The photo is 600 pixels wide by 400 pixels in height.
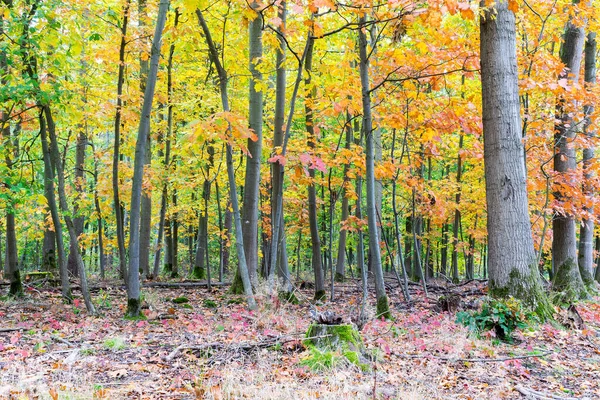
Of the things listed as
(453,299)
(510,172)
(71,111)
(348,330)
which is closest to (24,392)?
(348,330)

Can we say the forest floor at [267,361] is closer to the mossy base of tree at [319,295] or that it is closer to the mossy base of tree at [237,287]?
the mossy base of tree at [319,295]

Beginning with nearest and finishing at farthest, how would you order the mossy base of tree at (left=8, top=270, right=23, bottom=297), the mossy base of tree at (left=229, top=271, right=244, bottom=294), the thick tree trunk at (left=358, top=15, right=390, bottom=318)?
the thick tree trunk at (left=358, top=15, right=390, bottom=318) < the mossy base of tree at (left=8, top=270, right=23, bottom=297) < the mossy base of tree at (left=229, top=271, right=244, bottom=294)

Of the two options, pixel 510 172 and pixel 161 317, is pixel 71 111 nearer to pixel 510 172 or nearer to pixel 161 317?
pixel 161 317

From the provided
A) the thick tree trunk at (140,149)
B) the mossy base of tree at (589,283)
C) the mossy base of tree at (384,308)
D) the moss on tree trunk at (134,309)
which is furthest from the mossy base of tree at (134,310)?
the mossy base of tree at (589,283)

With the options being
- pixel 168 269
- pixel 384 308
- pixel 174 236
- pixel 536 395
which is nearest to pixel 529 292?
pixel 384 308

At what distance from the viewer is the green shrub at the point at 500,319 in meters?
5.73

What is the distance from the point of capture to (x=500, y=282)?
250 inches

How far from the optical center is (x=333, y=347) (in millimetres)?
4777

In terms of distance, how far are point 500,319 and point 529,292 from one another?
88cm

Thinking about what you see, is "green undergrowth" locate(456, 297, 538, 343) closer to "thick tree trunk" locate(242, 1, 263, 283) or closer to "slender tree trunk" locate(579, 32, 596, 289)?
"thick tree trunk" locate(242, 1, 263, 283)

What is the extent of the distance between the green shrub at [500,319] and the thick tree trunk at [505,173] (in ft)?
1.32

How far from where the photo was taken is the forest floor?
12.5ft

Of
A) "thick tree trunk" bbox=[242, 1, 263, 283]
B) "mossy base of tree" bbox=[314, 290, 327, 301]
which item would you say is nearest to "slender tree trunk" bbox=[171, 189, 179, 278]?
"thick tree trunk" bbox=[242, 1, 263, 283]

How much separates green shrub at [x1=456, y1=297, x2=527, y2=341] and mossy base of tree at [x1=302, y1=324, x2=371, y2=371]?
1969 millimetres
